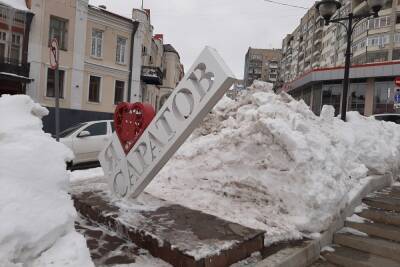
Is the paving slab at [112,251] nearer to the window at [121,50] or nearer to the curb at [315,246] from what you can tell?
the curb at [315,246]

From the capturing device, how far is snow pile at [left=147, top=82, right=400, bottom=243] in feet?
15.3

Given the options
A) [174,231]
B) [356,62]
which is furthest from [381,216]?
A: [356,62]

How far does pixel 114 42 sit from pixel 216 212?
21980 millimetres

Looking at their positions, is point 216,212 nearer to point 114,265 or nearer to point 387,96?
point 114,265

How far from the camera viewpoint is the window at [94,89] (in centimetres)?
2386

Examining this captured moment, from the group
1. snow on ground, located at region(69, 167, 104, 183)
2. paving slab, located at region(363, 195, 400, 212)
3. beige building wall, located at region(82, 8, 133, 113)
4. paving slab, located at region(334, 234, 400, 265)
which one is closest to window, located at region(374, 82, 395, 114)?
beige building wall, located at region(82, 8, 133, 113)

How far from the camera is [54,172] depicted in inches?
105

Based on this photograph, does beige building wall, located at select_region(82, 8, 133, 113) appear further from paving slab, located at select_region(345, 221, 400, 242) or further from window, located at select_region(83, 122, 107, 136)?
paving slab, located at select_region(345, 221, 400, 242)

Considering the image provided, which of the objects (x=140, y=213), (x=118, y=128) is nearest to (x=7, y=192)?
(x=140, y=213)

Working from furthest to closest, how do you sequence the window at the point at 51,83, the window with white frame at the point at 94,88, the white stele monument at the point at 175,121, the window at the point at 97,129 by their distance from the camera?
the window with white frame at the point at 94,88, the window at the point at 51,83, the window at the point at 97,129, the white stele monument at the point at 175,121

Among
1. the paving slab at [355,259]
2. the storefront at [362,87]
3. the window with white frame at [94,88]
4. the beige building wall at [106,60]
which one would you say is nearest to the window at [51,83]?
the beige building wall at [106,60]

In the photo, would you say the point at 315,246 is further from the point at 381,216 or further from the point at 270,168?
the point at 381,216

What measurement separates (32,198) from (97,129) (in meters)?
8.21

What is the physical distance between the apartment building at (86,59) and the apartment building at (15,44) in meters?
0.35
